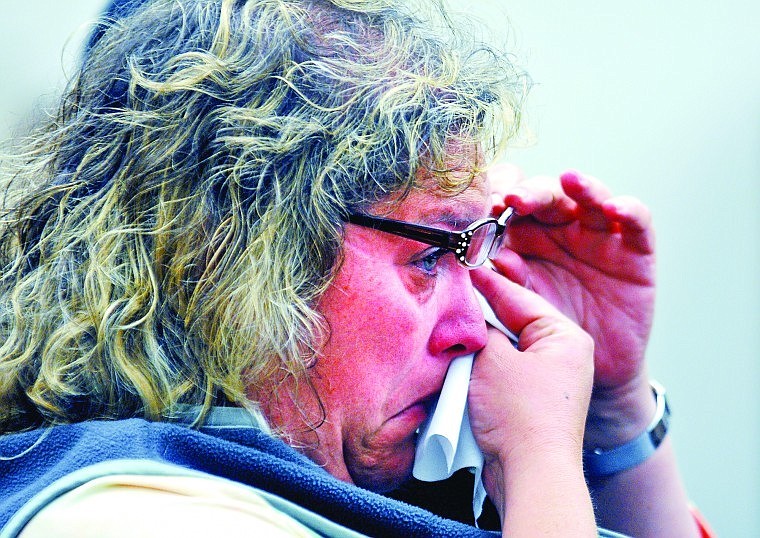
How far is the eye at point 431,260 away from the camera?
1.39 metres

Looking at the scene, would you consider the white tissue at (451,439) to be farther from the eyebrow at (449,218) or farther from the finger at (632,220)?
the finger at (632,220)

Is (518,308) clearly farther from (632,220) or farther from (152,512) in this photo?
(152,512)

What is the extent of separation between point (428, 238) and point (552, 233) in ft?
1.99

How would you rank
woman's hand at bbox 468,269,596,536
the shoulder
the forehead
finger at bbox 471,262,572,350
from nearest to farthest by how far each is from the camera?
the shoulder < woman's hand at bbox 468,269,596,536 < the forehead < finger at bbox 471,262,572,350

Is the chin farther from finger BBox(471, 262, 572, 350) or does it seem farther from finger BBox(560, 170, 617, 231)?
finger BBox(560, 170, 617, 231)

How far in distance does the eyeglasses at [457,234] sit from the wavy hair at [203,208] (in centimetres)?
4

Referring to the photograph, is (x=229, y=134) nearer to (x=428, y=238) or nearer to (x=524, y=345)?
(x=428, y=238)

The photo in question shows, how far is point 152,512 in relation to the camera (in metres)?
1.02

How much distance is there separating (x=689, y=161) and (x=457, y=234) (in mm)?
1811

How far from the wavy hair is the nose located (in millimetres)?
191

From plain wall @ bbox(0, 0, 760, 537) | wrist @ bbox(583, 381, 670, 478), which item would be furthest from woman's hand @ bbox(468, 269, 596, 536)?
plain wall @ bbox(0, 0, 760, 537)

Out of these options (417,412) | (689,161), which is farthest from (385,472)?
(689,161)

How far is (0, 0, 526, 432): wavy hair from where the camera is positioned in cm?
127

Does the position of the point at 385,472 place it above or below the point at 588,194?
below
